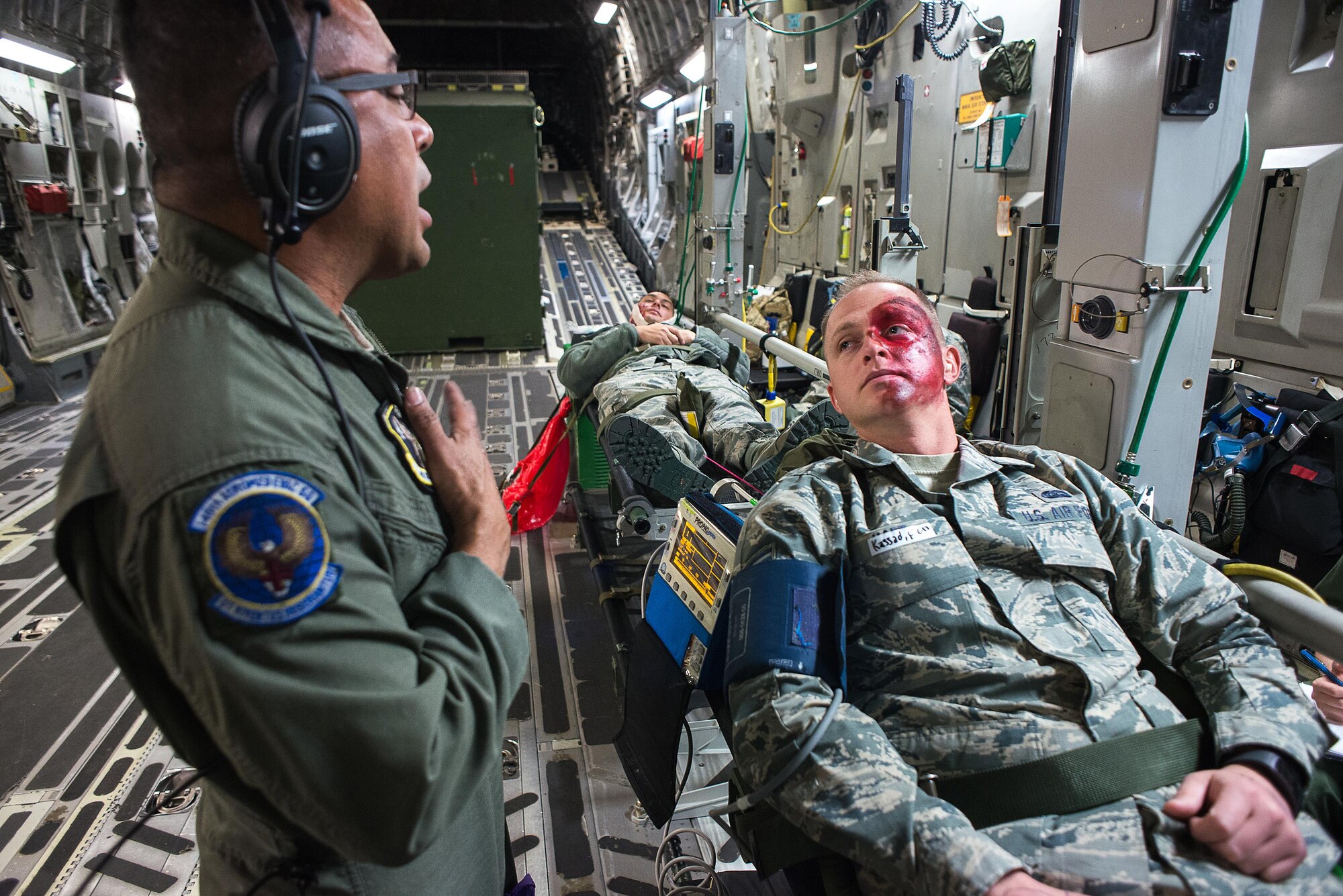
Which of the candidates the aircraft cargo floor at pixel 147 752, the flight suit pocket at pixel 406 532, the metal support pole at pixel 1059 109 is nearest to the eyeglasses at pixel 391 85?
the flight suit pocket at pixel 406 532

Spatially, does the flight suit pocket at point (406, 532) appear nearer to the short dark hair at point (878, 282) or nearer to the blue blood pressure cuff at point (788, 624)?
the blue blood pressure cuff at point (788, 624)

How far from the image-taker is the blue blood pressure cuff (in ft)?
4.93

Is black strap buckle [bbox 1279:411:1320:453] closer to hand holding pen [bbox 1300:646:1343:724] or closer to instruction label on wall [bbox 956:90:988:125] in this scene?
hand holding pen [bbox 1300:646:1343:724]

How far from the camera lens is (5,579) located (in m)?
3.98

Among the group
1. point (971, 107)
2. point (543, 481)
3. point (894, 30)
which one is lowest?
point (543, 481)

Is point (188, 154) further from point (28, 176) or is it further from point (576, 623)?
point (28, 176)

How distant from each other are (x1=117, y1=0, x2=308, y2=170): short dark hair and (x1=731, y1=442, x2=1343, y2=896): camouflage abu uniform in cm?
117

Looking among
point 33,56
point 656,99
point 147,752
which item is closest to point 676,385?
point 147,752

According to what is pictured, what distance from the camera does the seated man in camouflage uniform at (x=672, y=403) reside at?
118 inches

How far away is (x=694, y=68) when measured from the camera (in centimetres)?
1002

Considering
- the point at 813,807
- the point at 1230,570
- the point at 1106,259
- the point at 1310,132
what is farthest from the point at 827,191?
the point at 813,807

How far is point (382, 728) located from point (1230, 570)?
70.6 inches

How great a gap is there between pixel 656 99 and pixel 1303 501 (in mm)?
11002

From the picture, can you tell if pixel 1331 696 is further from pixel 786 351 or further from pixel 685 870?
pixel 786 351
